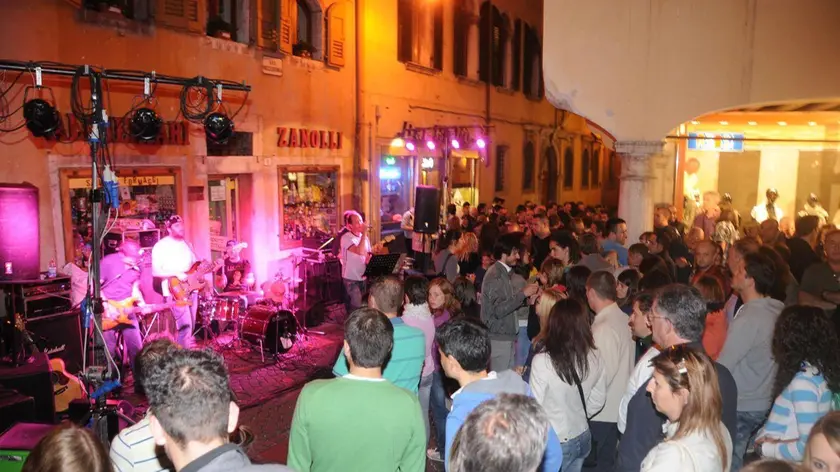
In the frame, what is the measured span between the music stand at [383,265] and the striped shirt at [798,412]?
626 cm

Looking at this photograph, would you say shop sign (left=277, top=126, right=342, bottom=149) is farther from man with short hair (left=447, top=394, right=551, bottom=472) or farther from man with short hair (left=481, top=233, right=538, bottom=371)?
man with short hair (left=447, top=394, right=551, bottom=472)

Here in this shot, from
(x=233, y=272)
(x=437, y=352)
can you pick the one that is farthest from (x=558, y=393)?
(x=233, y=272)

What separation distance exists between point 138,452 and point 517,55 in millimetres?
19843

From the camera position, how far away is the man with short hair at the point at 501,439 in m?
2.14

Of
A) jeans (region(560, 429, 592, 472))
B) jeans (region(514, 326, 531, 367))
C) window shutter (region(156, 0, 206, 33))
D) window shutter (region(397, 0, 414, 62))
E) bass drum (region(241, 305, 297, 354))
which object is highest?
window shutter (region(397, 0, 414, 62))

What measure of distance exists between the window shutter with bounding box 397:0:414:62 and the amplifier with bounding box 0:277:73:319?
947cm

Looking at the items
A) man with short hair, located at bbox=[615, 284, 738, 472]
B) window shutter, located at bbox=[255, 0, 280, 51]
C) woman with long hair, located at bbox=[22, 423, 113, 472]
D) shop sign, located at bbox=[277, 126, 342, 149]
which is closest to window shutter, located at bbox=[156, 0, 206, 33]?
window shutter, located at bbox=[255, 0, 280, 51]

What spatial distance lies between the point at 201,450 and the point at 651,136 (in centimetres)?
778

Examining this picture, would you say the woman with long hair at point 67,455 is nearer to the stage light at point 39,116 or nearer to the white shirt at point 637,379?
the white shirt at point 637,379

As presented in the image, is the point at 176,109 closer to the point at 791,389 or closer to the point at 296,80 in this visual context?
the point at 296,80

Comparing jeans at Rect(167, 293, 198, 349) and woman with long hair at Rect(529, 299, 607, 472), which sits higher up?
woman with long hair at Rect(529, 299, 607, 472)

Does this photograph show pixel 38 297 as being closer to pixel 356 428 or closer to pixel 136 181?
pixel 136 181

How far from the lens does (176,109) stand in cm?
987

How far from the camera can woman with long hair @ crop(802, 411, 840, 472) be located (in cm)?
255
